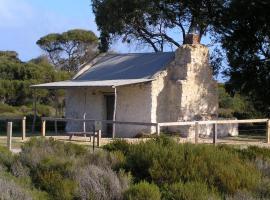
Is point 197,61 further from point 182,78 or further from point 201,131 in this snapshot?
point 201,131

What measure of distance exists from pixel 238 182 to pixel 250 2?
58.4 feet

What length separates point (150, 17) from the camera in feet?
115

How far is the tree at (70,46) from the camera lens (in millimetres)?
59531

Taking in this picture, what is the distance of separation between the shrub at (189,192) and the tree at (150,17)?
21.4 m

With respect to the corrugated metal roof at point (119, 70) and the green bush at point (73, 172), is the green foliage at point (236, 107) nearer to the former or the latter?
the corrugated metal roof at point (119, 70)

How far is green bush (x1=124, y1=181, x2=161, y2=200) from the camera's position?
8.40 meters

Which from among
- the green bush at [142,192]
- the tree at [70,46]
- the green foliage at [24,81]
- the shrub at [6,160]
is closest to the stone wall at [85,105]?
the shrub at [6,160]

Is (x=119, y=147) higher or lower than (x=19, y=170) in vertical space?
higher

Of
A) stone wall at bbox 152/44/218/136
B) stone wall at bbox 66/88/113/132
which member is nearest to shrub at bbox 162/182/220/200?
stone wall at bbox 152/44/218/136

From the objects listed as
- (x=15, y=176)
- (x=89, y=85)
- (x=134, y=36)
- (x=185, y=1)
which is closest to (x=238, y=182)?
(x=15, y=176)

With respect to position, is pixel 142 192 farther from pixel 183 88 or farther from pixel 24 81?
pixel 24 81

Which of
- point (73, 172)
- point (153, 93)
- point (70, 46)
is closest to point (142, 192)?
point (73, 172)

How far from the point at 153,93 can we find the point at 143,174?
1485 cm

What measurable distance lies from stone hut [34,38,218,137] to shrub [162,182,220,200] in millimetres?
15089
